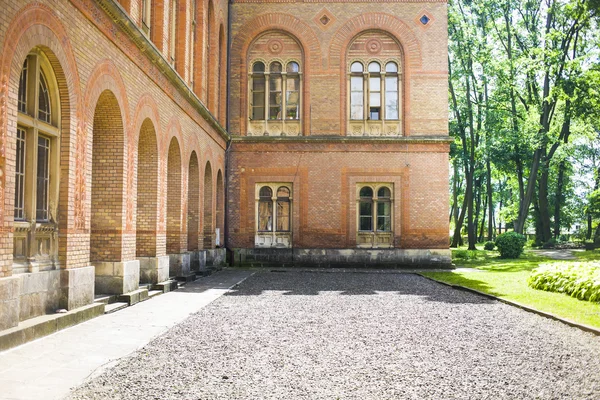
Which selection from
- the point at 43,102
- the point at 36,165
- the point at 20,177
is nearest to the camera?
the point at 20,177

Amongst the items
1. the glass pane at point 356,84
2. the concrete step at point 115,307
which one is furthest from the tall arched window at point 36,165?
the glass pane at point 356,84

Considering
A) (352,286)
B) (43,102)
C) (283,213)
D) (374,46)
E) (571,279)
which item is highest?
(374,46)

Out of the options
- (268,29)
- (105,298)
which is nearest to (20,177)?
(105,298)

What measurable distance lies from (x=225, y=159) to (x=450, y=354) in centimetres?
1713

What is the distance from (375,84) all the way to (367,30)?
222 centimetres

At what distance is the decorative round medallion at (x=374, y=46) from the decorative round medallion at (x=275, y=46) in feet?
11.7

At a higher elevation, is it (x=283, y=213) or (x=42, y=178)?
(x=42, y=178)

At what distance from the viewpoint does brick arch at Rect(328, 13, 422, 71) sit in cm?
2281

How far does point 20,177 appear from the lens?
25.8ft

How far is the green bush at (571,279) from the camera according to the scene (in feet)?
38.3

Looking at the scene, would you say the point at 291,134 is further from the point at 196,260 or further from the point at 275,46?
the point at 196,260

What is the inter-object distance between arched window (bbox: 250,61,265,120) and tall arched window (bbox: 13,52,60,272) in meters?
15.0

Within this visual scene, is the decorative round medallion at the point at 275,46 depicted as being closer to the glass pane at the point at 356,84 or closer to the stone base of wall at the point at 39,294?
the glass pane at the point at 356,84

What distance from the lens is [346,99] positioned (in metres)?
23.0
